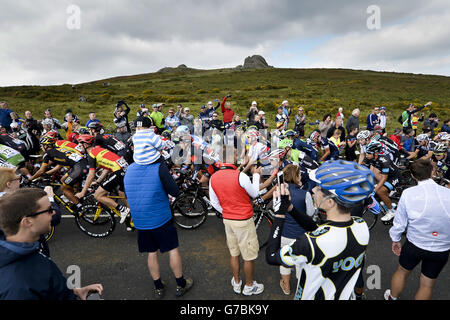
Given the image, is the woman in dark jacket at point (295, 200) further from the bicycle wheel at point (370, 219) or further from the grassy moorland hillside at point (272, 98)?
the grassy moorland hillside at point (272, 98)

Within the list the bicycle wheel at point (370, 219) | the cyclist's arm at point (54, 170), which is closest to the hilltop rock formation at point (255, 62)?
the bicycle wheel at point (370, 219)

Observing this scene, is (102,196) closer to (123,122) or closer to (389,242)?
(123,122)

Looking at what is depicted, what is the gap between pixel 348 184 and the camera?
6.54ft

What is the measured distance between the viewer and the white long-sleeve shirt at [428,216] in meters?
2.88

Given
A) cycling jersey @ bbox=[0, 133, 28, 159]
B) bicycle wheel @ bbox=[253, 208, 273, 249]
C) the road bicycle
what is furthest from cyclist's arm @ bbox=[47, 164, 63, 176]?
bicycle wheel @ bbox=[253, 208, 273, 249]

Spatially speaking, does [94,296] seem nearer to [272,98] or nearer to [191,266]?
[191,266]

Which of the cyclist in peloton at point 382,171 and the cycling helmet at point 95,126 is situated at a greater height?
the cycling helmet at point 95,126

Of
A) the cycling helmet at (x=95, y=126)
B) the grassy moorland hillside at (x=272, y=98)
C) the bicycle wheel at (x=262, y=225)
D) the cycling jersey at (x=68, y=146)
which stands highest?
the grassy moorland hillside at (x=272, y=98)

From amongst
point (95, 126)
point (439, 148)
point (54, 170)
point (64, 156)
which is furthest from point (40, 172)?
point (439, 148)

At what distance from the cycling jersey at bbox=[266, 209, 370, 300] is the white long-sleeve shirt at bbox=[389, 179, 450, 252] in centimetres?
148

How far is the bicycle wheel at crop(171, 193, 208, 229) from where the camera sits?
249 inches

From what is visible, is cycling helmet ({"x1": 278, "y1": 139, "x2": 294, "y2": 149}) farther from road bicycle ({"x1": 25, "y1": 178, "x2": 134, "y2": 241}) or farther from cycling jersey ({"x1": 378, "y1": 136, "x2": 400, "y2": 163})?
road bicycle ({"x1": 25, "y1": 178, "x2": 134, "y2": 241})

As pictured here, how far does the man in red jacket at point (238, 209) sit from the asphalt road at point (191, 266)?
1.87 ft

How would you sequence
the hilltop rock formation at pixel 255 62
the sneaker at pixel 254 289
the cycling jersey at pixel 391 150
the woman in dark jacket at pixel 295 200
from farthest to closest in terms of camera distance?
the hilltop rock formation at pixel 255 62
the cycling jersey at pixel 391 150
the sneaker at pixel 254 289
the woman in dark jacket at pixel 295 200
